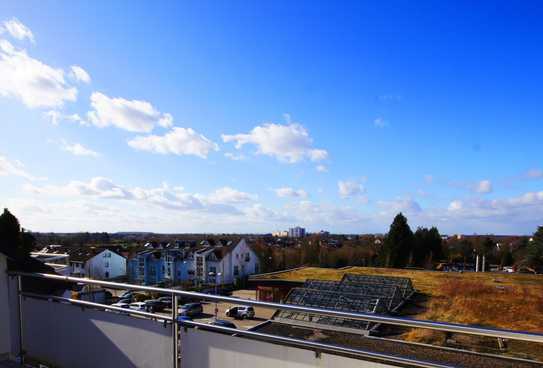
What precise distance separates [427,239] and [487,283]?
47.6 ft

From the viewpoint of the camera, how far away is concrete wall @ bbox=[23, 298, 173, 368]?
8.07 ft

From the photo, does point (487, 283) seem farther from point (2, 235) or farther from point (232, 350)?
point (2, 235)

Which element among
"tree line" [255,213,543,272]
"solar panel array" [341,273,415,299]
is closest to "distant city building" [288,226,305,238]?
"tree line" [255,213,543,272]

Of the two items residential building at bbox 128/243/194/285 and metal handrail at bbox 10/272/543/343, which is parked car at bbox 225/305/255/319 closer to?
metal handrail at bbox 10/272/543/343

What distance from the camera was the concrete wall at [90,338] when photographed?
246 centimetres

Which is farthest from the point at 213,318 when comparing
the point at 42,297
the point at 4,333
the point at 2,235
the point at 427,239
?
the point at 427,239

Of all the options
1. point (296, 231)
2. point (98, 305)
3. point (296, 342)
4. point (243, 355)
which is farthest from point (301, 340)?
point (296, 231)

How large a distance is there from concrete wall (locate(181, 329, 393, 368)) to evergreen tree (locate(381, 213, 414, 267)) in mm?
32155

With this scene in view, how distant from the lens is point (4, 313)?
10.9 ft

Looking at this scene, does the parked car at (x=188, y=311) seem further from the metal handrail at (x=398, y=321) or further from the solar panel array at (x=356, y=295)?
the solar panel array at (x=356, y=295)

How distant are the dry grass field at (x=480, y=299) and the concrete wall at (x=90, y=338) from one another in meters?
11.1

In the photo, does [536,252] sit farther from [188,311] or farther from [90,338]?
[90,338]

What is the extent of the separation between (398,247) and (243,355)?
110ft

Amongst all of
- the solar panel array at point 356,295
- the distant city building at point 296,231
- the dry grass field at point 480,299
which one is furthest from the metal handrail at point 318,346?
the distant city building at point 296,231
